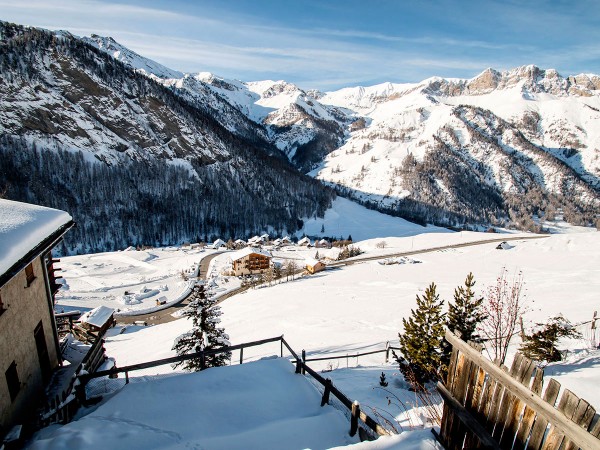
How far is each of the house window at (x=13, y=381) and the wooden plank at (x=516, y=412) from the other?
30.2ft

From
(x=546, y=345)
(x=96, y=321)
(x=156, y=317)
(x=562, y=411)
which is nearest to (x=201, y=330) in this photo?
(x=546, y=345)

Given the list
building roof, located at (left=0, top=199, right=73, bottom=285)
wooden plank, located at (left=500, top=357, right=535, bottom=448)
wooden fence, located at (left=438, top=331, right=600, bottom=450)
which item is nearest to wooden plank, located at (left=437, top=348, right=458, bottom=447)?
wooden fence, located at (left=438, top=331, right=600, bottom=450)

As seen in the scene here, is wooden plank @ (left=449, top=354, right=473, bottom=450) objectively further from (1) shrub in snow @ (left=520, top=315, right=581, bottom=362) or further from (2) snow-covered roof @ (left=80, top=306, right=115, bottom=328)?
(2) snow-covered roof @ (left=80, top=306, right=115, bottom=328)

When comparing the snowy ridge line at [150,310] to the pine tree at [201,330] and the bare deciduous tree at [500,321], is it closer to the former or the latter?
the pine tree at [201,330]

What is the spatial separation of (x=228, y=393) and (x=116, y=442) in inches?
97.5

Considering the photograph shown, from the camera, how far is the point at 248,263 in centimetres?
7838

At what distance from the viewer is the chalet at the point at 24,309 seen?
22.6 ft

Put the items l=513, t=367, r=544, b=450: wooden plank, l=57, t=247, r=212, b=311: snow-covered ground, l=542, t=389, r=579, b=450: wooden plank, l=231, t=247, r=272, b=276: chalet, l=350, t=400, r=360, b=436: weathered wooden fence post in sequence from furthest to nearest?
1. l=231, t=247, r=272, b=276: chalet
2. l=57, t=247, r=212, b=311: snow-covered ground
3. l=350, t=400, r=360, b=436: weathered wooden fence post
4. l=513, t=367, r=544, b=450: wooden plank
5. l=542, t=389, r=579, b=450: wooden plank

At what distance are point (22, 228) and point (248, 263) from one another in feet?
236

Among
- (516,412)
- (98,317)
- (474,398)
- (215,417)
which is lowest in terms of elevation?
(98,317)

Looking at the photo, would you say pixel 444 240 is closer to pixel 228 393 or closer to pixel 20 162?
pixel 228 393

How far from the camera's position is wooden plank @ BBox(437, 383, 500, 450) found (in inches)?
129

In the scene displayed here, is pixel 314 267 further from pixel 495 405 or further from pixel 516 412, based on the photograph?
pixel 516 412

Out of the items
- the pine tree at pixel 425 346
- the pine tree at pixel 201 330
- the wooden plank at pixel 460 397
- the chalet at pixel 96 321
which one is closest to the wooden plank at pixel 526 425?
the wooden plank at pixel 460 397
